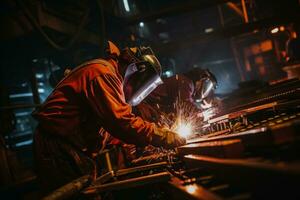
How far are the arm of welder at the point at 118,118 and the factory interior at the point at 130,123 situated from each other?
1 cm

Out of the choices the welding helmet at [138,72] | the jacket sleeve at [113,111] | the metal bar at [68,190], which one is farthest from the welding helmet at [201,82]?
the metal bar at [68,190]

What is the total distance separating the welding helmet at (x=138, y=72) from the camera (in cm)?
345

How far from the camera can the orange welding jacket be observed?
287 centimetres

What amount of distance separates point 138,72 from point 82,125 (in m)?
0.90

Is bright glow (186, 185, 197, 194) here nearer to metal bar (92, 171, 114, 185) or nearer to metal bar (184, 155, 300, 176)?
metal bar (184, 155, 300, 176)

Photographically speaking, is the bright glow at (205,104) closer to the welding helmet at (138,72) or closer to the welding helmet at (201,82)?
the welding helmet at (201,82)

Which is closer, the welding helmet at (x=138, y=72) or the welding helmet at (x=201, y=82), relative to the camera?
the welding helmet at (x=138, y=72)

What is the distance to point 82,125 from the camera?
309cm

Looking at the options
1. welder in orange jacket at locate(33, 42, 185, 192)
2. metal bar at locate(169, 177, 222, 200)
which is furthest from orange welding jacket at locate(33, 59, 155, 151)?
metal bar at locate(169, 177, 222, 200)

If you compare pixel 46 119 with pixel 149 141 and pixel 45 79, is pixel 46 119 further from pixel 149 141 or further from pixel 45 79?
pixel 45 79

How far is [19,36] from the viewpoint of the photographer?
5.00 meters

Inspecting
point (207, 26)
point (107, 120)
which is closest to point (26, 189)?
point (107, 120)

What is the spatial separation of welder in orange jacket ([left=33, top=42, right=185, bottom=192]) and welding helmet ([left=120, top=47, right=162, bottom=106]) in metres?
0.34

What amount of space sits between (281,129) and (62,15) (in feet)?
15.6
